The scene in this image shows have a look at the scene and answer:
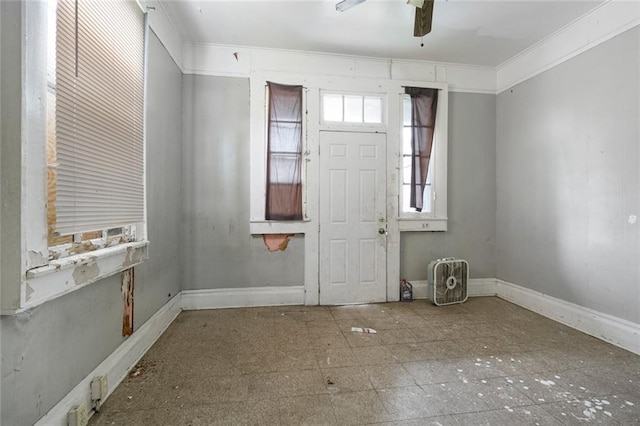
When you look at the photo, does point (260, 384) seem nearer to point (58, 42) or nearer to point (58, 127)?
point (58, 127)

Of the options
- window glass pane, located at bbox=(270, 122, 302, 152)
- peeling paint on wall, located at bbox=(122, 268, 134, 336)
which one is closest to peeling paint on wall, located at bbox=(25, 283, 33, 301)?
peeling paint on wall, located at bbox=(122, 268, 134, 336)

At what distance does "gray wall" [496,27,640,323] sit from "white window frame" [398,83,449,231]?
30.5 inches

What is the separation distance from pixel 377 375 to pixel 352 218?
188 centimetres

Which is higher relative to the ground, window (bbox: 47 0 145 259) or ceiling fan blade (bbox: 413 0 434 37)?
ceiling fan blade (bbox: 413 0 434 37)

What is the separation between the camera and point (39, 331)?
1.29 m

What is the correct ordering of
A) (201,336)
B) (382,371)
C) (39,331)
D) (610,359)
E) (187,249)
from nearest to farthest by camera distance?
(39,331)
(382,371)
(610,359)
(201,336)
(187,249)

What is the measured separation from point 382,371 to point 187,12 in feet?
11.6

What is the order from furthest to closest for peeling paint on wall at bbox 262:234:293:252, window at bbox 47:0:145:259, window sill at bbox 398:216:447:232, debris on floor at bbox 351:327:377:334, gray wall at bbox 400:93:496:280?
gray wall at bbox 400:93:496:280
window sill at bbox 398:216:447:232
peeling paint on wall at bbox 262:234:293:252
debris on floor at bbox 351:327:377:334
window at bbox 47:0:145:259

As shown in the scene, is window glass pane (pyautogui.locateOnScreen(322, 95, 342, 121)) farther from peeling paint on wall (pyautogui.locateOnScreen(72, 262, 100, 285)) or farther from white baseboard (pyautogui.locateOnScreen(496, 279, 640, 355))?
white baseboard (pyautogui.locateOnScreen(496, 279, 640, 355))

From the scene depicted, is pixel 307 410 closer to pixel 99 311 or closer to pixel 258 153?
pixel 99 311

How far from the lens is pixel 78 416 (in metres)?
1.46

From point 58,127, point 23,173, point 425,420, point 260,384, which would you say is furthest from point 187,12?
point 425,420

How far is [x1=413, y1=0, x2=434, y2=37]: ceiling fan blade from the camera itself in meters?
2.34

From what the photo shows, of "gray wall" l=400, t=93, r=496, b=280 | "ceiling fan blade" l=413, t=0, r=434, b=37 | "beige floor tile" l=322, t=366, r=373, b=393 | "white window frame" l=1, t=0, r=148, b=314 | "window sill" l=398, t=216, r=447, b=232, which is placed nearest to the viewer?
"white window frame" l=1, t=0, r=148, b=314
